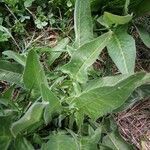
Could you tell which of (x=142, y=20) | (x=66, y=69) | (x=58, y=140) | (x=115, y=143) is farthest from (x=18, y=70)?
(x=142, y=20)

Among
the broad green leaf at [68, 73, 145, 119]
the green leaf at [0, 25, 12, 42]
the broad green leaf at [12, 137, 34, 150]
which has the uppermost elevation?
the green leaf at [0, 25, 12, 42]

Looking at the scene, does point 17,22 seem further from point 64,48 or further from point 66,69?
point 66,69

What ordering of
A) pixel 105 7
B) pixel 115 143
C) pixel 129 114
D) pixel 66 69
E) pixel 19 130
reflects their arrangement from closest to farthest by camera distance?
pixel 19 130, pixel 66 69, pixel 115 143, pixel 129 114, pixel 105 7

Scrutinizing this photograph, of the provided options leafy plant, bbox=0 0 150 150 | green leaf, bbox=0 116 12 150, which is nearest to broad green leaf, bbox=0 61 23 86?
leafy plant, bbox=0 0 150 150

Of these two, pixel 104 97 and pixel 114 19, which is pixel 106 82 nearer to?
pixel 104 97

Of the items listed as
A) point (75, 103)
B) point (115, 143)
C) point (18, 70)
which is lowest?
point (115, 143)

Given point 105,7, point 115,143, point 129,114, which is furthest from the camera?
point 105,7

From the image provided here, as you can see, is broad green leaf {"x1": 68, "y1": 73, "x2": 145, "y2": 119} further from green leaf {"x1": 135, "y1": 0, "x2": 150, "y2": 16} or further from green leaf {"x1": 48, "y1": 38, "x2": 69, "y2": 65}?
green leaf {"x1": 135, "y1": 0, "x2": 150, "y2": 16}
